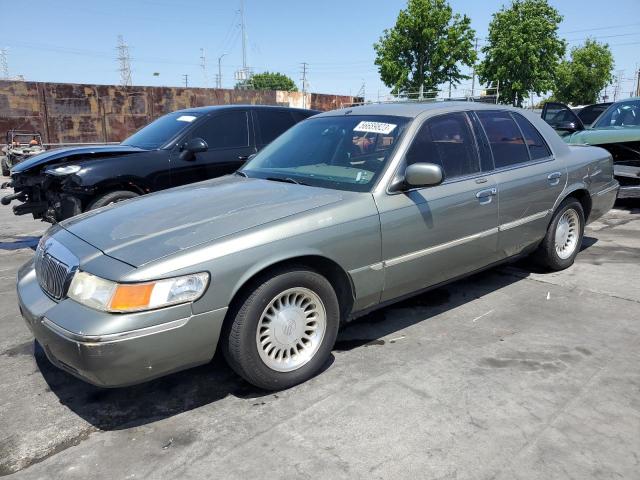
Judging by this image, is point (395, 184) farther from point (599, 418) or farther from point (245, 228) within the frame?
point (599, 418)

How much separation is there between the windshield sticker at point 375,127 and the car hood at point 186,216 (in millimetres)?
708

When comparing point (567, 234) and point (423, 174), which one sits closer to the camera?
point (423, 174)

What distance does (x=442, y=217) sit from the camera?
3.64m

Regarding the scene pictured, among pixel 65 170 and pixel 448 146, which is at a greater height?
pixel 448 146

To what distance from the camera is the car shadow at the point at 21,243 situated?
266 inches

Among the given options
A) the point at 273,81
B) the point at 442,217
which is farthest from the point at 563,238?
the point at 273,81

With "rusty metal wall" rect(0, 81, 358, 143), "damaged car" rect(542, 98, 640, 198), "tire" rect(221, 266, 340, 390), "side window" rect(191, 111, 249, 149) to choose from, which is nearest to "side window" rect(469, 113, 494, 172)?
"tire" rect(221, 266, 340, 390)

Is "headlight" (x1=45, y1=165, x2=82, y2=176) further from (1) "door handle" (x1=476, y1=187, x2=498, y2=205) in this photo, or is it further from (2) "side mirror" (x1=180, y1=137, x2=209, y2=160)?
(1) "door handle" (x1=476, y1=187, x2=498, y2=205)

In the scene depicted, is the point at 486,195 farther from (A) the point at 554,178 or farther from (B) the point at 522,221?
(A) the point at 554,178

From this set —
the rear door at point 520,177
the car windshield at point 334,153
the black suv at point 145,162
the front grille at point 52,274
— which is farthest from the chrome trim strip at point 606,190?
the front grille at point 52,274

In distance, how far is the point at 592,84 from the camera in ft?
146

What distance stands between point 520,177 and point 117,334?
3.37m

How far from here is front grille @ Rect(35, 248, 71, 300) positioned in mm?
2776

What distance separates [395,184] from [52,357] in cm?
225
